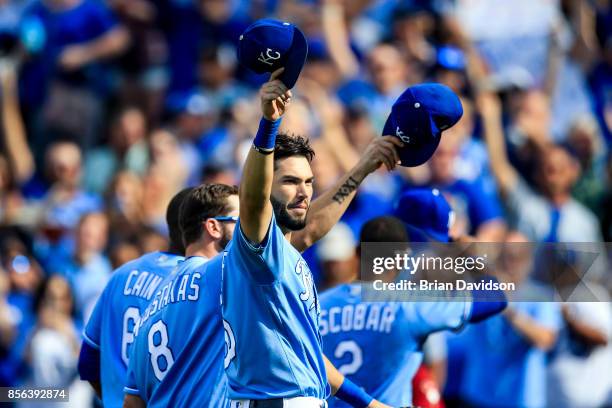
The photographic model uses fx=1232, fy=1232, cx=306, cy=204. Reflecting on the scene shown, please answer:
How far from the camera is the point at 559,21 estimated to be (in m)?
12.0

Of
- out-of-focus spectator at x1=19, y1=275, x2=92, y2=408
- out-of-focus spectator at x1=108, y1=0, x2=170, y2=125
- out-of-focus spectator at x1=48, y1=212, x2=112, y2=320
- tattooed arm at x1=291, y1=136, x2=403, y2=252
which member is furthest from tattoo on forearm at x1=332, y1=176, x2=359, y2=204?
out-of-focus spectator at x1=108, y1=0, x2=170, y2=125

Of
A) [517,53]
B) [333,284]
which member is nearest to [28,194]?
[333,284]

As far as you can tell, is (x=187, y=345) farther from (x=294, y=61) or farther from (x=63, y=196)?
(x=63, y=196)

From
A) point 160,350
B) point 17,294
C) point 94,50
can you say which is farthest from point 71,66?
point 160,350

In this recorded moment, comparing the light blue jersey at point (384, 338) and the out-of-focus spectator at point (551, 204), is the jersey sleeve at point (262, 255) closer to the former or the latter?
the light blue jersey at point (384, 338)

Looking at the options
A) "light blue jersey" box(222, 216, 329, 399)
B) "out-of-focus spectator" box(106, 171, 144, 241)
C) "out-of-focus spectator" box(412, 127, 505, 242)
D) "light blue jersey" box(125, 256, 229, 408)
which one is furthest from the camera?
"out-of-focus spectator" box(106, 171, 144, 241)

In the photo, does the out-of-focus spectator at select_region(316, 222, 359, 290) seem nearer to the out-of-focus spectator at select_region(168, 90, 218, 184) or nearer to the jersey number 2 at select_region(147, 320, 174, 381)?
the out-of-focus spectator at select_region(168, 90, 218, 184)

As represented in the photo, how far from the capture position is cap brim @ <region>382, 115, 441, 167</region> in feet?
20.5

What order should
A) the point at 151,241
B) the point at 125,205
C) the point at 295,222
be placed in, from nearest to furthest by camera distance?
the point at 295,222
the point at 151,241
the point at 125,205

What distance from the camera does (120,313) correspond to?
6.86 metres

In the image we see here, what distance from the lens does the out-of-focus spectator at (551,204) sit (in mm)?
9977

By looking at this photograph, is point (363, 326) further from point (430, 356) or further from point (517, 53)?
point (517, 53)

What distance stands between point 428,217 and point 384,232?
11.2 inches

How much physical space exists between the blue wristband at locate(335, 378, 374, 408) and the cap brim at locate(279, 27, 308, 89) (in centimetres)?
189
